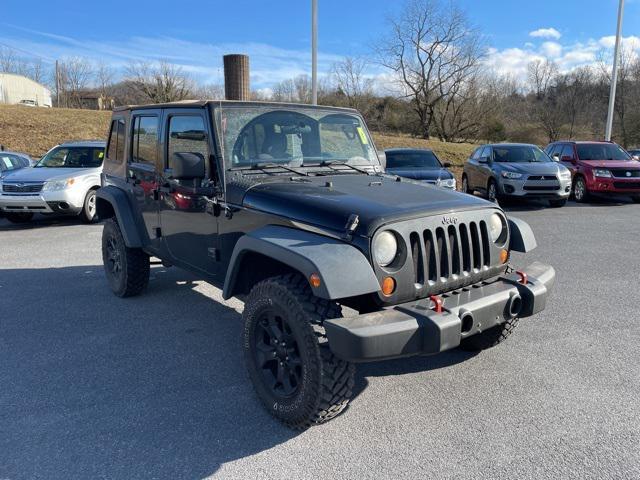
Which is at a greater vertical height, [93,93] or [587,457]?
[93,93]

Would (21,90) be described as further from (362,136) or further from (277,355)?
(277,355)

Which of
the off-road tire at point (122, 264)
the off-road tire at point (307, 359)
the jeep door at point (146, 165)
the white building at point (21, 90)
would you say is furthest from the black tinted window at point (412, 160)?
the white building at point (21, 90)

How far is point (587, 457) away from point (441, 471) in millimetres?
831

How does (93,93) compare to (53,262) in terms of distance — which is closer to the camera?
(53,262)

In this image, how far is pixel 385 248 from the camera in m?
2.99

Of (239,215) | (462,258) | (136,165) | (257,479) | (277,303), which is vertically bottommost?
(257,479)

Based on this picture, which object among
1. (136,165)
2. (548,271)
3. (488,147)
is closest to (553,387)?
(548,271)

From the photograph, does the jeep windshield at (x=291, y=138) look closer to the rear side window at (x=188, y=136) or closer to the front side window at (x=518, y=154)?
the rear side window at (x=188, y=136)

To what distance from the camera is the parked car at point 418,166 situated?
11.5 metres

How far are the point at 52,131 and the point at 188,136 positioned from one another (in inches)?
966

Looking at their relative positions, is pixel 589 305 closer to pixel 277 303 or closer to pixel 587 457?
pixel 587 457

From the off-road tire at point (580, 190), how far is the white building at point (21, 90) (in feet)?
196

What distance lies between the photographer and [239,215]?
369cm

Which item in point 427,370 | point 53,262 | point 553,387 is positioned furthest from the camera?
point 53,262
